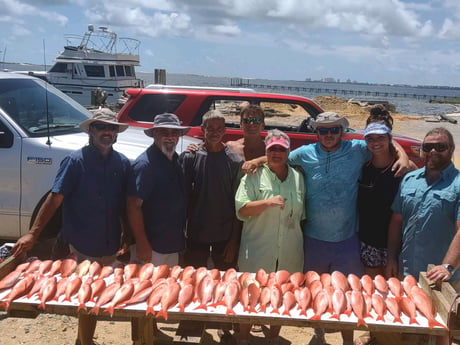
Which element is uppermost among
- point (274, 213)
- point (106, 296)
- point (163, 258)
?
point (274, 213)

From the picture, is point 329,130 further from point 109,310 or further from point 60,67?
point 60,67

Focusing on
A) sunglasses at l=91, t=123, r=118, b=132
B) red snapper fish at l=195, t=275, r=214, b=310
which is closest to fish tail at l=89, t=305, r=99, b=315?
red snapper fish at l=195, t=275, r=214, b=310

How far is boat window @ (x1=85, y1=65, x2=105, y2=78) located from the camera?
90.4ft

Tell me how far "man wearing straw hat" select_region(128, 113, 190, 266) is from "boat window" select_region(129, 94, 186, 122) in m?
3.61

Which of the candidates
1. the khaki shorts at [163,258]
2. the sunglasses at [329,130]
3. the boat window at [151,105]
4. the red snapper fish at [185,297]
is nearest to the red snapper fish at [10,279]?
the khaki shorts at [163,258]

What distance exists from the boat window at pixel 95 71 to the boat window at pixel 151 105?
71.7 feet

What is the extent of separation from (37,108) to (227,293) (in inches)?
146

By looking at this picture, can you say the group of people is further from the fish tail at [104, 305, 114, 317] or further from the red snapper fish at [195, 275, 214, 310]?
the fish tail at [104, 305, 114, 317]

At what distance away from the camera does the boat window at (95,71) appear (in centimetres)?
2755

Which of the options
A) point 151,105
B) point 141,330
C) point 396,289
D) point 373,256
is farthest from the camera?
point 151,105

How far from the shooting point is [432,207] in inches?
122

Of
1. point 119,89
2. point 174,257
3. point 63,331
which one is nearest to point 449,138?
point 174,257

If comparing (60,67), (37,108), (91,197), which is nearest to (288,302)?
(91,197)

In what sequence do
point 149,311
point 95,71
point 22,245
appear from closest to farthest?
point 149,311, point 22,245, point 95,71
